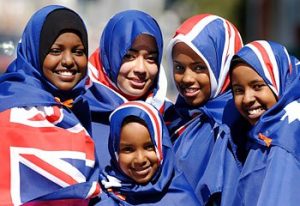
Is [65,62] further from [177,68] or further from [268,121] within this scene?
[268,121]

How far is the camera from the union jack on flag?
454cm

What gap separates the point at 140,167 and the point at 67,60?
2.11 feet

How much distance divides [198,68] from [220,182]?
67 cm

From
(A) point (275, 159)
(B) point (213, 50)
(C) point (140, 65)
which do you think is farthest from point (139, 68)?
(A) point (275, 159)

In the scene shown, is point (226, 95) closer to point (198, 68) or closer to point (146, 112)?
point (198, 68)

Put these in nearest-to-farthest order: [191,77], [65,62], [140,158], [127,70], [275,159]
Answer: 1. [275,159]
2. [140,158]
3. [65,62]
4. [191,77]
5. [127,70]

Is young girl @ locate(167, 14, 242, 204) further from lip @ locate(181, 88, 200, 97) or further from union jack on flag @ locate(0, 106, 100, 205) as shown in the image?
union jack on flag @ locate(0, 106, 100, 205)

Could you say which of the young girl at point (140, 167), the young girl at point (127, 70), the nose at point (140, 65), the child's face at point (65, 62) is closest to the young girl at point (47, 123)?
the child's face at point (65, 62)

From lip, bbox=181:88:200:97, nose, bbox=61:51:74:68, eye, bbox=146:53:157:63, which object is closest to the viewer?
nose, bbox=61:51:74:68

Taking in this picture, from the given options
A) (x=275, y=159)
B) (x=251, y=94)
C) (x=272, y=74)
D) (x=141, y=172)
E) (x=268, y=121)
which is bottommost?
(x=141, y=172)

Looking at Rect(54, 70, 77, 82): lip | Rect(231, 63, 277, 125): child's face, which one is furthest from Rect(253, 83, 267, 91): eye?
Rect(54, 70, 77, 82): lip

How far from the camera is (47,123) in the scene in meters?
4.61

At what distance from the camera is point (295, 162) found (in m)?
4.43

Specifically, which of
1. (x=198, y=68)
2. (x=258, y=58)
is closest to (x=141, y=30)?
(x=198, y=68)
